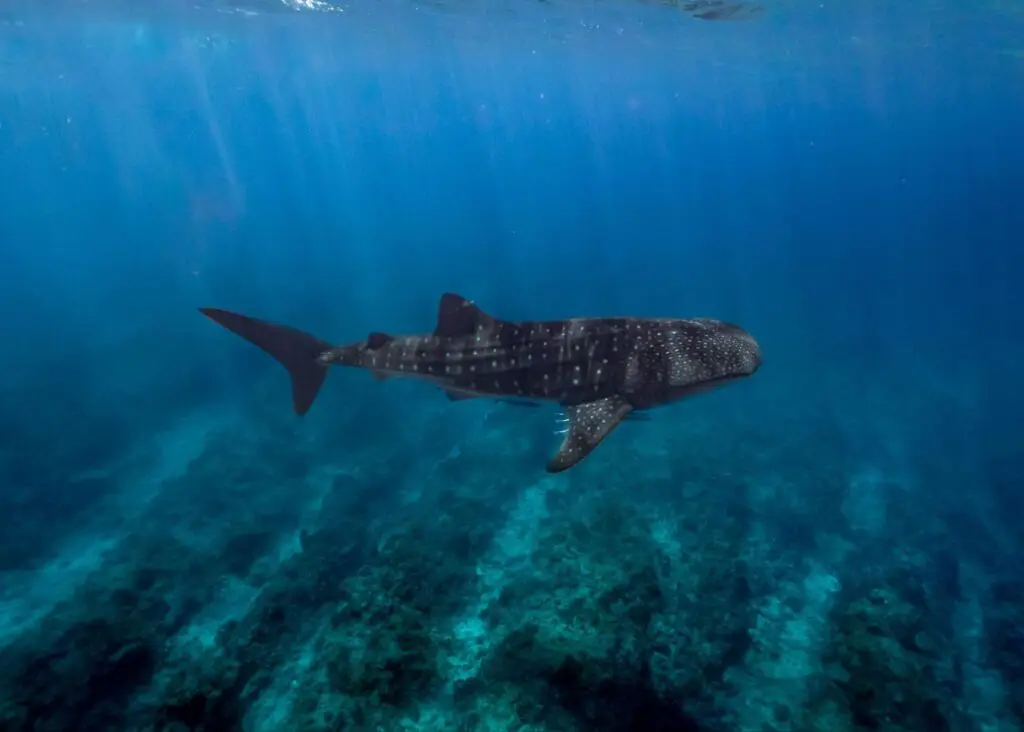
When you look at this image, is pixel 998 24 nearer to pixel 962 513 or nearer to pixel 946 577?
pixel 962 513

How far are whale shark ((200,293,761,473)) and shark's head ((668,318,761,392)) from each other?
12 mm

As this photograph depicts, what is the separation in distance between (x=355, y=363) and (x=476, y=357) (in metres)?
1.79

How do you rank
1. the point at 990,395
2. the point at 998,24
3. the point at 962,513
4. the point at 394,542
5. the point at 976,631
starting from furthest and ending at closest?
the point at 998,24, the point at 990,395, the point at 962,513, the point at 394,542, the point at 976,631

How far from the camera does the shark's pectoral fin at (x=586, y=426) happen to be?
720cm

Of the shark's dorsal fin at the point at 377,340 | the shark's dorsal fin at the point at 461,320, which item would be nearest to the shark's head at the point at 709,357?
the shark's dorsal fin at the point at 461,320

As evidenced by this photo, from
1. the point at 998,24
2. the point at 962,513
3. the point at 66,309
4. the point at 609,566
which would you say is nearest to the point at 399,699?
the point at 609,566

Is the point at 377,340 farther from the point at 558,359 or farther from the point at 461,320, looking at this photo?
the point at 558,359

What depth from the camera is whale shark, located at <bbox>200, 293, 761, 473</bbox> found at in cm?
752

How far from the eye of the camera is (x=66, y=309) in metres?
26.6

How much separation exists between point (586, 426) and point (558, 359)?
104cm

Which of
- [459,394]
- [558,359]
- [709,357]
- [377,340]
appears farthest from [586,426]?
[377,340]

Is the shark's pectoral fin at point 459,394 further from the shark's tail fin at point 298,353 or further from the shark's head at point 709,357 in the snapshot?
the shark's head at point 709,357

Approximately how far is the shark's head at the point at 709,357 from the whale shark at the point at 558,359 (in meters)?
0.01

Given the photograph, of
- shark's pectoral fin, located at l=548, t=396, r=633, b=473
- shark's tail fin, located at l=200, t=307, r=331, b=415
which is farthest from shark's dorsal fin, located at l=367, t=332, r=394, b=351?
shark's pectoral fin, located at l=548, t=396, r=633, b=473
